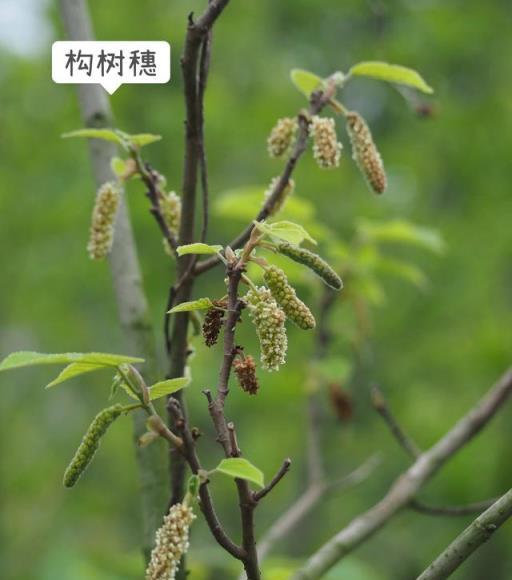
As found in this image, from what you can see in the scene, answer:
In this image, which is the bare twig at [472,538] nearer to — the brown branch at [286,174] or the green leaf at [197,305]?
the green leaf at [197,305]

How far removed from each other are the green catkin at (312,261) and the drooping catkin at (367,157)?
379mm

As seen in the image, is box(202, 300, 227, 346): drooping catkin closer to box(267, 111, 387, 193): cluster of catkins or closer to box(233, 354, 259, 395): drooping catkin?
box(233, 354, 259, 395): drooping catkin

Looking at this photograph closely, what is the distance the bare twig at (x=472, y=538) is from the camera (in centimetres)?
133

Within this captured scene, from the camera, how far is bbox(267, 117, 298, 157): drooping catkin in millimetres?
1729

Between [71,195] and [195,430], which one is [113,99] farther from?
[195,430]

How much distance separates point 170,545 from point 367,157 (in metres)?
0.78

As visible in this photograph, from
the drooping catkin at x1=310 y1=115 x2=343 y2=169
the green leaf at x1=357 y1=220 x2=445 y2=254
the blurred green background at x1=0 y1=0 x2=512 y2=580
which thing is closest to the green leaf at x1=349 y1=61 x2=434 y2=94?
the drooping catkin at x1=310 y1=115 x2=343 y2=169

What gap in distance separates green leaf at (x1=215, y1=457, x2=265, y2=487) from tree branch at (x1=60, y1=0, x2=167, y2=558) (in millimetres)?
659

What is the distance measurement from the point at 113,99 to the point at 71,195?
3.16ft

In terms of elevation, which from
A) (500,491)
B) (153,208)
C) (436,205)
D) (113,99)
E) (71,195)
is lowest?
(500,491)

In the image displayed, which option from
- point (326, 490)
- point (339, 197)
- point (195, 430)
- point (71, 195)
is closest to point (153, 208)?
point (195, 430)

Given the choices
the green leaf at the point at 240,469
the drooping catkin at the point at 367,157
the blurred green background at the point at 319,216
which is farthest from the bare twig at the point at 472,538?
the blurred green background at the point at 319,216

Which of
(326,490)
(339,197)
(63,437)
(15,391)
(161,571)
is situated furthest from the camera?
(63,437)

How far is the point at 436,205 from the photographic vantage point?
774 cm
